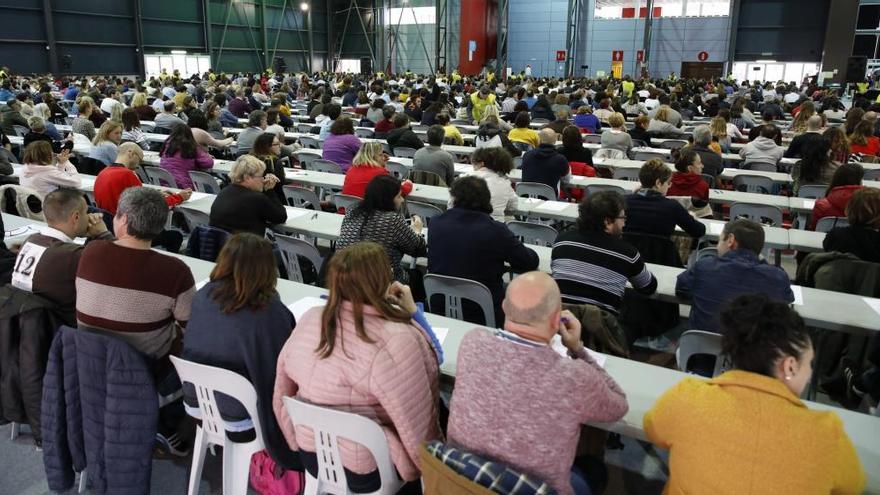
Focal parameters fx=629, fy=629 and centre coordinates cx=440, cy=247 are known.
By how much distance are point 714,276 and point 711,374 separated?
17.7 inches

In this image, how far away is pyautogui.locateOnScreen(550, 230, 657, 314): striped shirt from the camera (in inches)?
121

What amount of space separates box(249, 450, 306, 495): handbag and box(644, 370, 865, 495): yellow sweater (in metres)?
1.45

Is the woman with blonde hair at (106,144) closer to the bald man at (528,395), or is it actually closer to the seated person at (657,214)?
the seated person at (657,214)

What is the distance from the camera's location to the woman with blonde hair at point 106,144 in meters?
6.45

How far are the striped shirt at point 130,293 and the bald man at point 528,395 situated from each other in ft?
4.56

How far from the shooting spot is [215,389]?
2.23m

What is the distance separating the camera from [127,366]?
2.29 meters

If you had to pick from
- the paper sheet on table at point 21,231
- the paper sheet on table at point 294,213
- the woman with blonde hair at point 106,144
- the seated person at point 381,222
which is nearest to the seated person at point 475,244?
the seated person at point 381,222

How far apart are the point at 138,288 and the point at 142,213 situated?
32cm

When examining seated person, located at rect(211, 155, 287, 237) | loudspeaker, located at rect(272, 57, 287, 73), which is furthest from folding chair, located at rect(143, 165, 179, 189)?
loudspeaker, located at rect(272, 57, 287, 73)

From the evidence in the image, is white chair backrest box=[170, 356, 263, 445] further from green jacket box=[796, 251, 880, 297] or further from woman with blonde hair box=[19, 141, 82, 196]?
woman with blonde hair box=[19, 141, 82, 196]

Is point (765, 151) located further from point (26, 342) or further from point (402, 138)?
point (26, 342)

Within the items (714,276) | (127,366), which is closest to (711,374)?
(714,276)

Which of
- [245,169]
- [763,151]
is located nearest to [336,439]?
[245,169]
